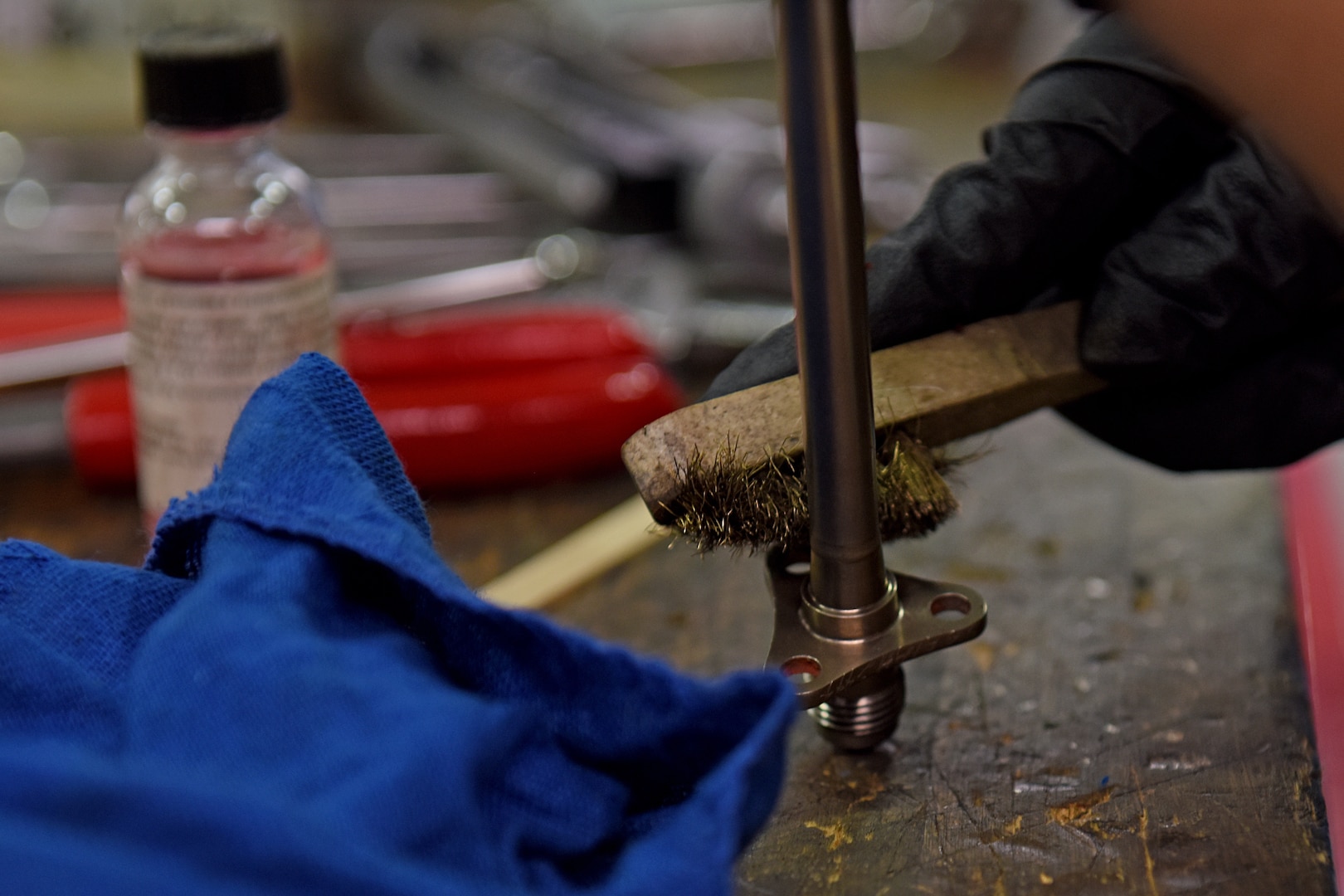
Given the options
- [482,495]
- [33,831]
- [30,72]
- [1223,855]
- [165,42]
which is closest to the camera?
[33,831]

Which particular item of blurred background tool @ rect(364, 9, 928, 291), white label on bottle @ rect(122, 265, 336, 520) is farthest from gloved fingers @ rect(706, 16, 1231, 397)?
blurred background tool @ rect(364, 9, 928, 291)

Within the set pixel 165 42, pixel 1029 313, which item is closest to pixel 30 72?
pixel 165 42

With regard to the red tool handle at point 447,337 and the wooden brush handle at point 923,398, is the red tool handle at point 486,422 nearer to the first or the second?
the red tool handle at point 447,337

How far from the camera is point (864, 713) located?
1.25ft

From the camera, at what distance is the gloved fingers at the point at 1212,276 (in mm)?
404

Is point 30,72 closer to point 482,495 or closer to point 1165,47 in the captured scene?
point 482,495

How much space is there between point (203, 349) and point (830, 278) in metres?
0.29

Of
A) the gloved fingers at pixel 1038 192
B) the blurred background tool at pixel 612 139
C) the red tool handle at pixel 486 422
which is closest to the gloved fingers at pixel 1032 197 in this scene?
the gloved fingers at pixel 1038 192

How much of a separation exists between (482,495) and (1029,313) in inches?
11.7

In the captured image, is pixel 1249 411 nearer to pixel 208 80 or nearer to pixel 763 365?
pixel 763 365

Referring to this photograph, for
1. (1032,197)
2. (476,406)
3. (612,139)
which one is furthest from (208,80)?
(612,139)

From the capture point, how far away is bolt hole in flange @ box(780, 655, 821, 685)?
34 cm

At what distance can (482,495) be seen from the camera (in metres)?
0.62

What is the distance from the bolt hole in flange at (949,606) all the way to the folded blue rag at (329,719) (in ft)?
0.38
